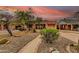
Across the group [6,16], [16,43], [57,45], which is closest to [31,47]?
[16,43]

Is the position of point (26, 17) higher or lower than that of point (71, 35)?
higher

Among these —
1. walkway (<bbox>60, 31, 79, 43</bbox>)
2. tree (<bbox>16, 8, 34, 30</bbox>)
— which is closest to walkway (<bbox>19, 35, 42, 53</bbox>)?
tree (<bbox>16, 8, 34, 30</bbox>)

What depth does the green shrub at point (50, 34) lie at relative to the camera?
2352 mm

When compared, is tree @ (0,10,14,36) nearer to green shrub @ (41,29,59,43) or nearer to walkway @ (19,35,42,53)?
walkway @ (19,35,42,53)

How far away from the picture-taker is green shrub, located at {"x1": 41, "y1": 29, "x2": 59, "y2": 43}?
2.35 metres

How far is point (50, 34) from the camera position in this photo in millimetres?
2361

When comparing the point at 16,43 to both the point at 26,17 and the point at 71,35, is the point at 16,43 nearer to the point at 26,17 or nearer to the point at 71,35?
the point at 26,17

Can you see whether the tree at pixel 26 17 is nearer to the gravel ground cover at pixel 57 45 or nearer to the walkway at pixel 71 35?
the gravel ground cover at pixel 57 45

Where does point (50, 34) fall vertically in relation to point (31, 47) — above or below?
above

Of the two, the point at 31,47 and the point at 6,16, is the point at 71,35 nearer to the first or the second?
the point at 31,47

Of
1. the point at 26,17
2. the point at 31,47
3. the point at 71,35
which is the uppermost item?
the point at 26,17

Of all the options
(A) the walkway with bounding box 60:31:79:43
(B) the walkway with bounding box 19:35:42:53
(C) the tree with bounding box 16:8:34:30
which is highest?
(C) the tree with bounding box 16:8:34:30

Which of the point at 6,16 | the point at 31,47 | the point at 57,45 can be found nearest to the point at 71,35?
the point at 57,45
